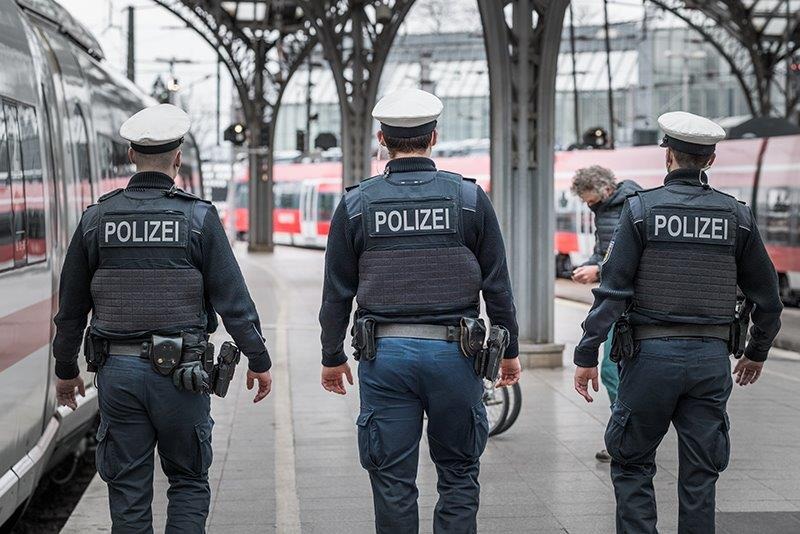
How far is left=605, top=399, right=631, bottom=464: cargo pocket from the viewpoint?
17.7 feet

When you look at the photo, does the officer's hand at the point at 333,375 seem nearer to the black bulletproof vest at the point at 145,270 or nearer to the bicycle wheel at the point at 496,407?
the black bulletproof vest at the point at 145,270

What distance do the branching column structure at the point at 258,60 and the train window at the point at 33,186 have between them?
28.0 metres

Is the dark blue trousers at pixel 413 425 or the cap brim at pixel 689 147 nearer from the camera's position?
the dark blue trousers at pixel 413 425

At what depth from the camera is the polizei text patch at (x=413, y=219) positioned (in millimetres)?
5027

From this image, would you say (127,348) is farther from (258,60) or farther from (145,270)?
(258,60)

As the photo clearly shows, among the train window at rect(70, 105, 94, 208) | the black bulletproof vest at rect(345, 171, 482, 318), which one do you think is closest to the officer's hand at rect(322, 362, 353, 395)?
the black bulletproof vest at rect(345, 171, 482, 318)

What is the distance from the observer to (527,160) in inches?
517

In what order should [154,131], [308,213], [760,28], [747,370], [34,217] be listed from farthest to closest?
[308,213]
[760,28]
[34,217]
[747,370]
[154,131]

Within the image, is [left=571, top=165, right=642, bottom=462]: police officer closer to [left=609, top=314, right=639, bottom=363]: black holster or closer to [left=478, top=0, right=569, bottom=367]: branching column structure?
[left=609, top=314, right=639, bottom=363]: black holster

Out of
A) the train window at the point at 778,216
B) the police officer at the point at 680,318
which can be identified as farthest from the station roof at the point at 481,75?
the police officer at the point at 680,318

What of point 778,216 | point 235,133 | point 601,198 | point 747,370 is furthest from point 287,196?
point 747,370

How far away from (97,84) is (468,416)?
693 centimetres

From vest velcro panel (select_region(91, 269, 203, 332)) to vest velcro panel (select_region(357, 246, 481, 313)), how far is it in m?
0.66

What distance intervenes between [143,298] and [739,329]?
7.45 ft
